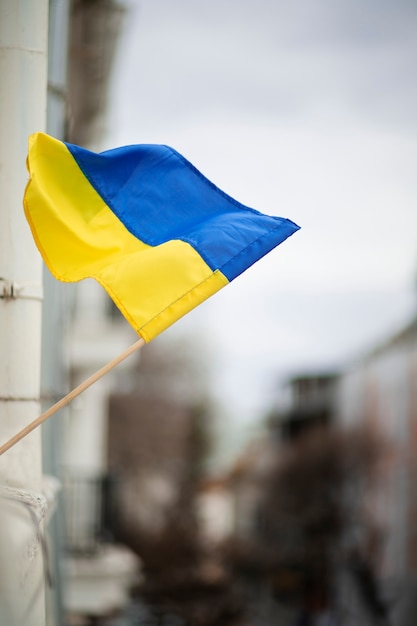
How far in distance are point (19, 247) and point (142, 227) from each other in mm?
581

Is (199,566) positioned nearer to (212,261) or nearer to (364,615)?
(364,615)

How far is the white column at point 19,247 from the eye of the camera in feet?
14.5

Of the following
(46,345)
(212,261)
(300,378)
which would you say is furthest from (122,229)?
(300,378)

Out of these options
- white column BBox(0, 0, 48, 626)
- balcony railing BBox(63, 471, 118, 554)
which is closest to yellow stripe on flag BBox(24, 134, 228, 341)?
white column BBox(0, 0, 48, 626)

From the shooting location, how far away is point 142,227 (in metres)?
4.53

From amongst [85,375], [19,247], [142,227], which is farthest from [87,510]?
[142,227]

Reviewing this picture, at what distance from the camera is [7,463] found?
14.4 ft

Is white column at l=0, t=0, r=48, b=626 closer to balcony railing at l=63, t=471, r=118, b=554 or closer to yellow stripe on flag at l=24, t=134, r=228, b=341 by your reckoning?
yellow stripe on flag at l=24, t=134, r=228, b=341

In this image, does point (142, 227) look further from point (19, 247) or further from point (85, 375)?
point (85, 375)

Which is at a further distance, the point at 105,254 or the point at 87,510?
the point at 87,510

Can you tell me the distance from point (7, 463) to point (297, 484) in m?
24.4

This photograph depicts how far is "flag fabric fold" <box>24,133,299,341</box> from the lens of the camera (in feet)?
13.6

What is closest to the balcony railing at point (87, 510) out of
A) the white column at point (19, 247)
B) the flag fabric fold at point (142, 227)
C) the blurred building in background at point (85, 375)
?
the blurred building in background at point (85, 375)

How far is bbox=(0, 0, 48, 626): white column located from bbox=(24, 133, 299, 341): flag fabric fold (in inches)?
13.0
